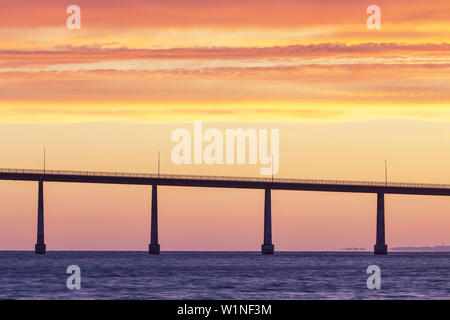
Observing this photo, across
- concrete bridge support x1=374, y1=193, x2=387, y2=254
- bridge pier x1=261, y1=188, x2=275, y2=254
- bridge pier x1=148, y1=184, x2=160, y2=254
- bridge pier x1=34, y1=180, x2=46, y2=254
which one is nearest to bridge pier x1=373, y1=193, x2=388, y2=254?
concrete bridge support x1=374, y1=193, x2=387, y2=254

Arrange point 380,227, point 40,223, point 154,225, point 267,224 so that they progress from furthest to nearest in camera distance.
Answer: point 380,227 → point 267,224 → point 154,225 → point 40,223

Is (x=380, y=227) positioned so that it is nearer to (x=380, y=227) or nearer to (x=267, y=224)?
(x=380, y=227)

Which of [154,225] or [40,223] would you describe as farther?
[154,225]

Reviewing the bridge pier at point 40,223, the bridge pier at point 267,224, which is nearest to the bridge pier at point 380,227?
the bridge pier at point 267,224

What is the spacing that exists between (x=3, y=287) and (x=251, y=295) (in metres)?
17.3

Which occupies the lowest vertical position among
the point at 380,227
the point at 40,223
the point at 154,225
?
the point at 380,227

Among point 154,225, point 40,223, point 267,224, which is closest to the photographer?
point 40,223

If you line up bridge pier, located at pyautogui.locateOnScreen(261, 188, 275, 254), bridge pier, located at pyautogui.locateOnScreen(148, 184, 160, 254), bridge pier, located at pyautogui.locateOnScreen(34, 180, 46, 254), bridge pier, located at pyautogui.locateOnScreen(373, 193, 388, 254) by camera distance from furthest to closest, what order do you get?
bridge pier, located at pyautogui.locateOnScreen(373, 193, 388, 254), bridge pier, located at pyautogui.locateOnScreen(261, 188, 275, 254), bridge pier, located at pyautogui.locateOnScreen(148, 184, 160, 254), bridge pier, located at pyautogui.locateOnScreen(34, 180, 46, 254)

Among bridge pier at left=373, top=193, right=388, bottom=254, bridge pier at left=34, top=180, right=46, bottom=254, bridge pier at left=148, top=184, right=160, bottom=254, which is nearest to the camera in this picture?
bridge pier at left=34, top=180, right=46, bottom=254

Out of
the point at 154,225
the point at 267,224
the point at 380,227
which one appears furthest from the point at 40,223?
the point at 380,227

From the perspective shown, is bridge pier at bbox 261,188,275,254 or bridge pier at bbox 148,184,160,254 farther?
bridge pier at bbox 261,188,275,254

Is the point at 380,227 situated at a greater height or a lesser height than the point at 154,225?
lesser

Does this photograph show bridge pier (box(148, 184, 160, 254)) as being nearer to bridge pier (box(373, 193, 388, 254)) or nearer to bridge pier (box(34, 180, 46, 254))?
bridge pier (box(34, 180, 46, 254))
